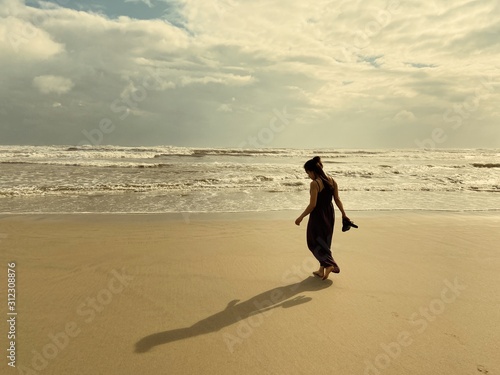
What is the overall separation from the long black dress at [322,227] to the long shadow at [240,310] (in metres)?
0.37

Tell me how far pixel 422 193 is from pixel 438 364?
1370cm

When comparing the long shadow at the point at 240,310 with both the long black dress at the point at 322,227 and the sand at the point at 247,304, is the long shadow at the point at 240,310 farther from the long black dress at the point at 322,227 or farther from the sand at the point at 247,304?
the long black dress at the point at 322,227

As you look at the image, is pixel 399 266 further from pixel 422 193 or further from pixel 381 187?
pixel 381 187

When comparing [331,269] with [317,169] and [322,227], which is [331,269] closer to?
[322,227]

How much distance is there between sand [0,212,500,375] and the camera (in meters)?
3.08

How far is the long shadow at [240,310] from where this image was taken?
3.36 m

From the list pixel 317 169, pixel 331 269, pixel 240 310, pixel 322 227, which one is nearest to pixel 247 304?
pixel 240 310

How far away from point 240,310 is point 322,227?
6.13 feet

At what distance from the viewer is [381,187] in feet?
55.4

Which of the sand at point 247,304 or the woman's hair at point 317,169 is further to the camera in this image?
the woman's hair at point 317,169

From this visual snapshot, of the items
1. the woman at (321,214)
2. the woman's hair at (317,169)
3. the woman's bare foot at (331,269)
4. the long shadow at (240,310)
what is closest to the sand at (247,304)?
the long shadow at (240,310)

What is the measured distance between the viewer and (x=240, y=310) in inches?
159

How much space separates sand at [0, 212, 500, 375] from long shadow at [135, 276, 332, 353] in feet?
0.05

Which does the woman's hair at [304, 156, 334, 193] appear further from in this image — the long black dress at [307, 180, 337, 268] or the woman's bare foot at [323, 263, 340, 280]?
the woman's bare foot at [323, 263, 340, 280]
